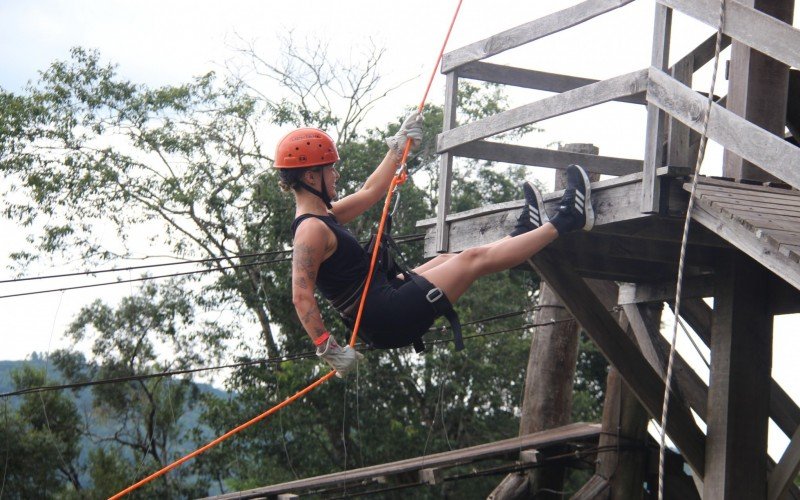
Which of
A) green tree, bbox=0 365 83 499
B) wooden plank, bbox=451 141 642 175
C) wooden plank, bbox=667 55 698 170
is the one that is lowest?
wooden plank, bbox=667 55 698 170

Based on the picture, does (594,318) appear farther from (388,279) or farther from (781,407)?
(781,407)

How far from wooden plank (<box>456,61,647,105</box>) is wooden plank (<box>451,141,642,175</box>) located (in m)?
0.37

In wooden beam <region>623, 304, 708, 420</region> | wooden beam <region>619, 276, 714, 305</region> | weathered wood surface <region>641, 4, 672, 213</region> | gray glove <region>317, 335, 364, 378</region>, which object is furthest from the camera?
wooden beam <region>623, 304, 708, 420</region>

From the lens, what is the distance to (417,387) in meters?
18.1

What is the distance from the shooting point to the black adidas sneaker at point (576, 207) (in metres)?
5.10

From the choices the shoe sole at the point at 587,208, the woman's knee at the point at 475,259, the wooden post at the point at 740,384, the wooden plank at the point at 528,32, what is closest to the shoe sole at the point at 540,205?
the shoe sole at the point at 587,208

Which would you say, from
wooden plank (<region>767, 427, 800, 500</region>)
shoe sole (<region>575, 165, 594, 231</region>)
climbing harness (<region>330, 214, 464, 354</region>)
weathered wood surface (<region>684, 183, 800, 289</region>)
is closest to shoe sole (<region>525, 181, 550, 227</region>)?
shoe sole (<region>575, 165, 594, 231</region>)

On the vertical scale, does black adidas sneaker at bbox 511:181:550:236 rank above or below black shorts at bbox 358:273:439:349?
above

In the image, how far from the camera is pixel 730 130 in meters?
4.24

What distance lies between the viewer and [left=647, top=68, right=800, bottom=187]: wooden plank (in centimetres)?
396

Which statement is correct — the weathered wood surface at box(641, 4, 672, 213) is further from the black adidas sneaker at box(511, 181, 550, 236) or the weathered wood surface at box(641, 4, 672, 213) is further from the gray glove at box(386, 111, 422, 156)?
the gray glove at box(386, 111, 422, 156)

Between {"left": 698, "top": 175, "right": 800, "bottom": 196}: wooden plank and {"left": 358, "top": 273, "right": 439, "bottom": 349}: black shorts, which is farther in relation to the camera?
{"left": 358, "top": 273, "right": 439, "bottom": 349}: black shorts

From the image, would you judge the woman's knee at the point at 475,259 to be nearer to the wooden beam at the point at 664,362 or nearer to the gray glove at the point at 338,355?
the gray glove at the point at 338,355

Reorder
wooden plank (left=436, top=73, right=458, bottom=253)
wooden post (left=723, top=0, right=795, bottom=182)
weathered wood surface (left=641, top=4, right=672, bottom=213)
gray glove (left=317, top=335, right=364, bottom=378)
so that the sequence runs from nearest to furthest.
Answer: weathered wood surface (left=641, top=4, right=672, bottom=213) → gray glove (left=317, top=335, right=364, bottom=378) → wooden post (left=723, top=0, right=795, bottom=182) → wooden plank (left=436, top=73, right=458, bottom=253)
